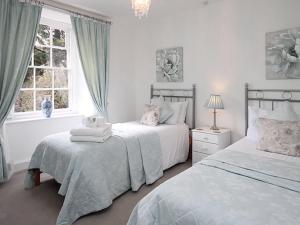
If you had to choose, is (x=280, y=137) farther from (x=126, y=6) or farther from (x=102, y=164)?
(x=126, y=6)

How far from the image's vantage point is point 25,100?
11.0 feet

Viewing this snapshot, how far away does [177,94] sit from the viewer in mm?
3912

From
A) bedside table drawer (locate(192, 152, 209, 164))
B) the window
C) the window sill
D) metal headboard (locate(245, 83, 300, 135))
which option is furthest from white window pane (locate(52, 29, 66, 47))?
metal headboard (locate(245, 83, 300, 135))

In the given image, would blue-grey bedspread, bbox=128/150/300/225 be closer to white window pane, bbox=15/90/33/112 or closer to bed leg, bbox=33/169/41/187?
bed leg, bbox=33/169/41/187

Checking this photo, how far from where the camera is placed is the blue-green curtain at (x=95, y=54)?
3533 mm

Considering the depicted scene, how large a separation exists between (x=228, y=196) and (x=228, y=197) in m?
0.01

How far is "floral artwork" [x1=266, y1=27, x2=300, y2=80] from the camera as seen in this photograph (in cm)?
267

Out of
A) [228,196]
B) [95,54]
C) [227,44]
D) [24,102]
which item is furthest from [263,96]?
[24,102]

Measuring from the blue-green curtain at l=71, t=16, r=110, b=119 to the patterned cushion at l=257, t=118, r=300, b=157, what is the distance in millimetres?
2577

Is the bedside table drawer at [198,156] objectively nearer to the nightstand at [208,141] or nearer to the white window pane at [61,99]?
the nightstand at [208,141]

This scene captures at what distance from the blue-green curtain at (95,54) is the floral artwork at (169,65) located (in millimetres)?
936

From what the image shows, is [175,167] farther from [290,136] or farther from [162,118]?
[290,136]

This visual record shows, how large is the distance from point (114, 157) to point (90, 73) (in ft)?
6.00

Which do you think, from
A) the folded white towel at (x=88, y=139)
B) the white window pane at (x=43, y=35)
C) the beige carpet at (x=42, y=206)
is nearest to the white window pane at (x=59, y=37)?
the white window pane at (x=43, y=35)
